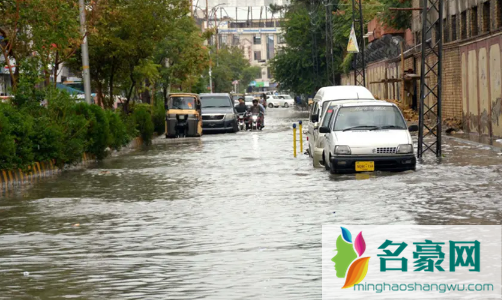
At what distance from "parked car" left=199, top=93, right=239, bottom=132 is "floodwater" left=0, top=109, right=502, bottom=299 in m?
23.1

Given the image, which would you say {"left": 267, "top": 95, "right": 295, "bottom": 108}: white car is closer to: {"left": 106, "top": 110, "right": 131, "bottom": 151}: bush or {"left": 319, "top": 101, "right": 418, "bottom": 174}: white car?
{"left": 106, "top": 110, "right": 131, "bottom": 151}: bush

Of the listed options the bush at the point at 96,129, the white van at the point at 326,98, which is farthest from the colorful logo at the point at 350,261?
the bush at the point at 96,129

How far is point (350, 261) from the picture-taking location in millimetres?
8430

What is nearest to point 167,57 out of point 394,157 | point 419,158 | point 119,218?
point 419,158

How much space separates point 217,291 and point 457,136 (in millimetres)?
29686

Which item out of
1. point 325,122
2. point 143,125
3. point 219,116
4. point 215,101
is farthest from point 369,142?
point 215,101

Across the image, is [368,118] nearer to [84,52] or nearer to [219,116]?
[84,52]

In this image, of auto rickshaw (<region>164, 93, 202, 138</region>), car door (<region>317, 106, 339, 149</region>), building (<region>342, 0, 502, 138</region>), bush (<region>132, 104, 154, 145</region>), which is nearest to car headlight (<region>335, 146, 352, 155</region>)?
car door (<region>317, 106, 339, 149</region>)

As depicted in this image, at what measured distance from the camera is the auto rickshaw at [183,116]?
46000 millimetres

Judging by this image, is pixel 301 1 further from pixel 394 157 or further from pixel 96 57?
pixel 394 157

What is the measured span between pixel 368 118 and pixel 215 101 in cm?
2916

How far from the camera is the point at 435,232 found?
11.7m

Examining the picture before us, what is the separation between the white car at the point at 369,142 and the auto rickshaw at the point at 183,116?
971 inches

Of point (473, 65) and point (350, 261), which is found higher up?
point (473, 65)
